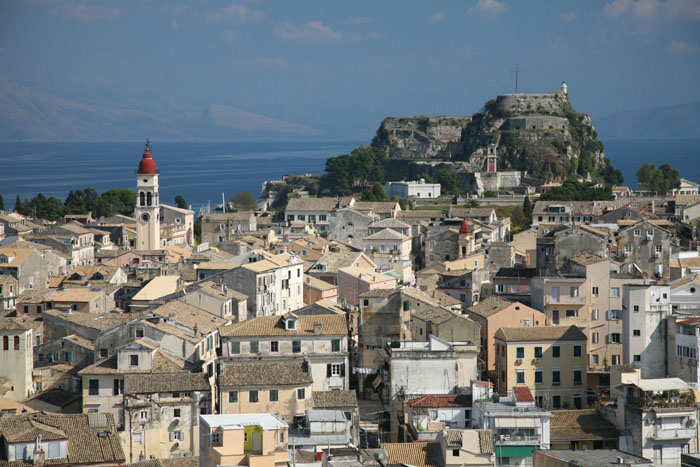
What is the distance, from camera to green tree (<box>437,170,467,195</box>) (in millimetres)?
110875

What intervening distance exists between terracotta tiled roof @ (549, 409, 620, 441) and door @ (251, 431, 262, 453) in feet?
33.4

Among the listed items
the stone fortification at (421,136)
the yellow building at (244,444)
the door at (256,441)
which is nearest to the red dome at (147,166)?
the yellow building at (244,444)

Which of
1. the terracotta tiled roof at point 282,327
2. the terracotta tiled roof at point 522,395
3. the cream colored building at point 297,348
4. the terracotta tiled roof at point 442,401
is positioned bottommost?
the terracotta tiled roof at point 442,401

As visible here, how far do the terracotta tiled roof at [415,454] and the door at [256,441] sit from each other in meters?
4.41

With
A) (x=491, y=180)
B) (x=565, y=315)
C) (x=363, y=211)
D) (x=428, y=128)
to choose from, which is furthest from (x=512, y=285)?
(x=428, y=128)

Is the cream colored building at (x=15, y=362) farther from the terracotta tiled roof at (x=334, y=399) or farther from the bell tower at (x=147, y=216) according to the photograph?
the bell tower at (x=147, y=216)

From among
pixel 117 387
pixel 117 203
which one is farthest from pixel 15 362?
pixel 117 203

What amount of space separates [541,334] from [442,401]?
5.98 m

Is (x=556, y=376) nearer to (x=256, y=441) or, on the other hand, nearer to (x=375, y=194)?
(x=256, y=441)

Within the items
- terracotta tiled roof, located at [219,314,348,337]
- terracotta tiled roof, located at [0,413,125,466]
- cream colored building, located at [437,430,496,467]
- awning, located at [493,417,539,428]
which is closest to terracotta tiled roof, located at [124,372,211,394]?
terracotta tiled roof, located at [0,413,125,466]

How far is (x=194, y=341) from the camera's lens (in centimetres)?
4000

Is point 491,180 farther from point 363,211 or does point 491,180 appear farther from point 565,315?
point 565,315

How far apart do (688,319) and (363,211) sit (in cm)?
4861

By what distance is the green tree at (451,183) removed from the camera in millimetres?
110875
